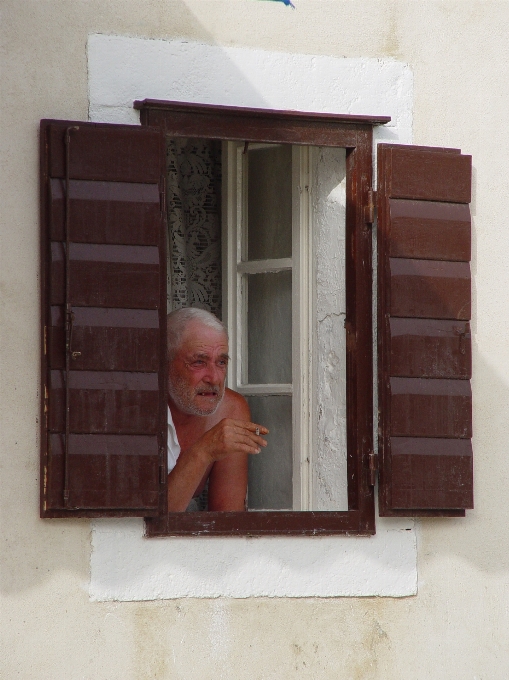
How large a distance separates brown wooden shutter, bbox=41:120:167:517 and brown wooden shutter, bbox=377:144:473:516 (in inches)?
34.9

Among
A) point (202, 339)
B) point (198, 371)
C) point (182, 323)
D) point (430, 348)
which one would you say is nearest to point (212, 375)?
point (198, 371)

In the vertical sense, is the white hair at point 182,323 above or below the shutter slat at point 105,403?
above

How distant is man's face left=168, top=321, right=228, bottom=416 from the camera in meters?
5.41

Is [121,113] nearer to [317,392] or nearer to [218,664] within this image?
[317,392]

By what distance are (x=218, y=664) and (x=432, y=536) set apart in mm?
980

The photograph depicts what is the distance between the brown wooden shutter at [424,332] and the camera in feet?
15.3

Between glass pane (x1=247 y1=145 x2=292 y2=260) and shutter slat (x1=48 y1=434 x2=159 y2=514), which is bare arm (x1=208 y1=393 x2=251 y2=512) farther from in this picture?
shutter slat (x1=48 y1=434 x2=159 y2=514)

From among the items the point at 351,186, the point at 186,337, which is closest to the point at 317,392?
the point at 186,337

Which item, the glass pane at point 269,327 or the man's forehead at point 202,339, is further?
the glass pane at point 269,327

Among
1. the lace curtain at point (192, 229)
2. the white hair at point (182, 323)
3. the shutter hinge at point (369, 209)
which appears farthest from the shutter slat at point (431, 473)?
the lace curtain at point (192, 229)

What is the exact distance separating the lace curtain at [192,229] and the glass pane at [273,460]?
715 millimetres

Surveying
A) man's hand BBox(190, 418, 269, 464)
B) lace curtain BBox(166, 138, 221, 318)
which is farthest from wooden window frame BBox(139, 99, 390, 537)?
lace curtain BBox(166, 138, 221, 318)

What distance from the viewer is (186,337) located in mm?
5434

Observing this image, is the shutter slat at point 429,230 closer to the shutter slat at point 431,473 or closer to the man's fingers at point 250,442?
the shutter slat at point 431,473
